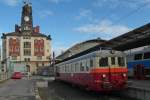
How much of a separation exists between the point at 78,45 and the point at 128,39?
3529 inches

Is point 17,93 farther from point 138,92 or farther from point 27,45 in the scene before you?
point 27,45

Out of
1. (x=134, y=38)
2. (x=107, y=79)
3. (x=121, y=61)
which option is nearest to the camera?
(x=107, y=79)

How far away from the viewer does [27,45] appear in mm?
153000

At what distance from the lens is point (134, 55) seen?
129 feet

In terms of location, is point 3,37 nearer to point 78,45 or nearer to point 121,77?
point 78,45

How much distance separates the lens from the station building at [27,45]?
148 meters

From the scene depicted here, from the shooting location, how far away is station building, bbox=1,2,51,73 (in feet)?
487

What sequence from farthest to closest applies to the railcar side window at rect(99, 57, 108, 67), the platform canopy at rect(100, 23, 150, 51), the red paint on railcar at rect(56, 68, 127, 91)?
the platform canopy at rect(100, 23, 150, 51)
the railcar side window at rect(99, 57, 108, 67)
the red paint on railcar at rect(56, 68, 127, 91)

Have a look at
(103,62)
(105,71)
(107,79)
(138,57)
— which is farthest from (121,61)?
(138,57)

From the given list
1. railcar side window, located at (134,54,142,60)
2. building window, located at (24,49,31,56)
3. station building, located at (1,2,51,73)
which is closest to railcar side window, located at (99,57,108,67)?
railcar side window, located at (134,54,142,60)

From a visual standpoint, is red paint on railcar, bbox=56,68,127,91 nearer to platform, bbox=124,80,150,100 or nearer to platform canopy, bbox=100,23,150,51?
platform, bbox=124,80,150,100

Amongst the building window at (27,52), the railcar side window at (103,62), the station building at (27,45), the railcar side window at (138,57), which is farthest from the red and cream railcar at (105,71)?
the building window at (27,52)

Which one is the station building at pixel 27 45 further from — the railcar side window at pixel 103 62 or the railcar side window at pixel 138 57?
the railcar side window at pixel 103 62

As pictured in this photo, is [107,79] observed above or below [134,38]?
below
